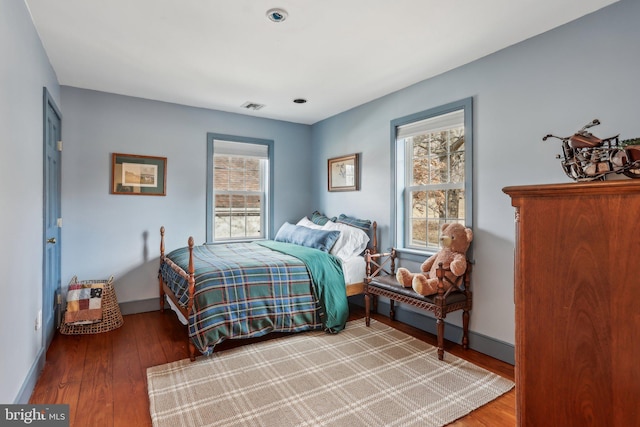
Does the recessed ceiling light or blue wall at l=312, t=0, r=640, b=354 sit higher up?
the recessed ceiling light

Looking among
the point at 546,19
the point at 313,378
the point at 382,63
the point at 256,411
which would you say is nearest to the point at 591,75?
the point at 546,19

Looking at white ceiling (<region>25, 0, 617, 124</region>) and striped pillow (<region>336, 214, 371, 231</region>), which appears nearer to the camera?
white ceiling (<region>25, 0, 617, 124</region>)

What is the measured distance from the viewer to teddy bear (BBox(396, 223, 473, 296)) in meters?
2.71

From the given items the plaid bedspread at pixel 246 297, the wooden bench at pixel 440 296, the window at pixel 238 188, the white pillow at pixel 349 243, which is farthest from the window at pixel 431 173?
the window at pixel 238 188

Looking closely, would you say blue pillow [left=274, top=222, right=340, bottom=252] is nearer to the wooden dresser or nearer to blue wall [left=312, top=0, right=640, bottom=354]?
blue wall [left=312, top=0, right=640, bottom=354]

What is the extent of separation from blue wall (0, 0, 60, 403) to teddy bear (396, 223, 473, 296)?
262 cm

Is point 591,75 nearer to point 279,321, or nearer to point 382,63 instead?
point 382,63

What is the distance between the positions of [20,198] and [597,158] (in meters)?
2.92

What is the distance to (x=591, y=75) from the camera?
219 centimetres

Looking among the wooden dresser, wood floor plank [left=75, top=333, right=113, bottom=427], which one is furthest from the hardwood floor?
the wooden dresser

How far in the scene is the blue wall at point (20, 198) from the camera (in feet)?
5.61

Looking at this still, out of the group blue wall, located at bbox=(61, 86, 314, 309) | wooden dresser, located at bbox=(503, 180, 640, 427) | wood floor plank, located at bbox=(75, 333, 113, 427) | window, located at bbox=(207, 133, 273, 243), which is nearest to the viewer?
wooden dresser, located at bbox=(503, 180, 640, 427)

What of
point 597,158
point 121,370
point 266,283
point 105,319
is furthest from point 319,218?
point 597,158

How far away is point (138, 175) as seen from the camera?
3.89 metres
